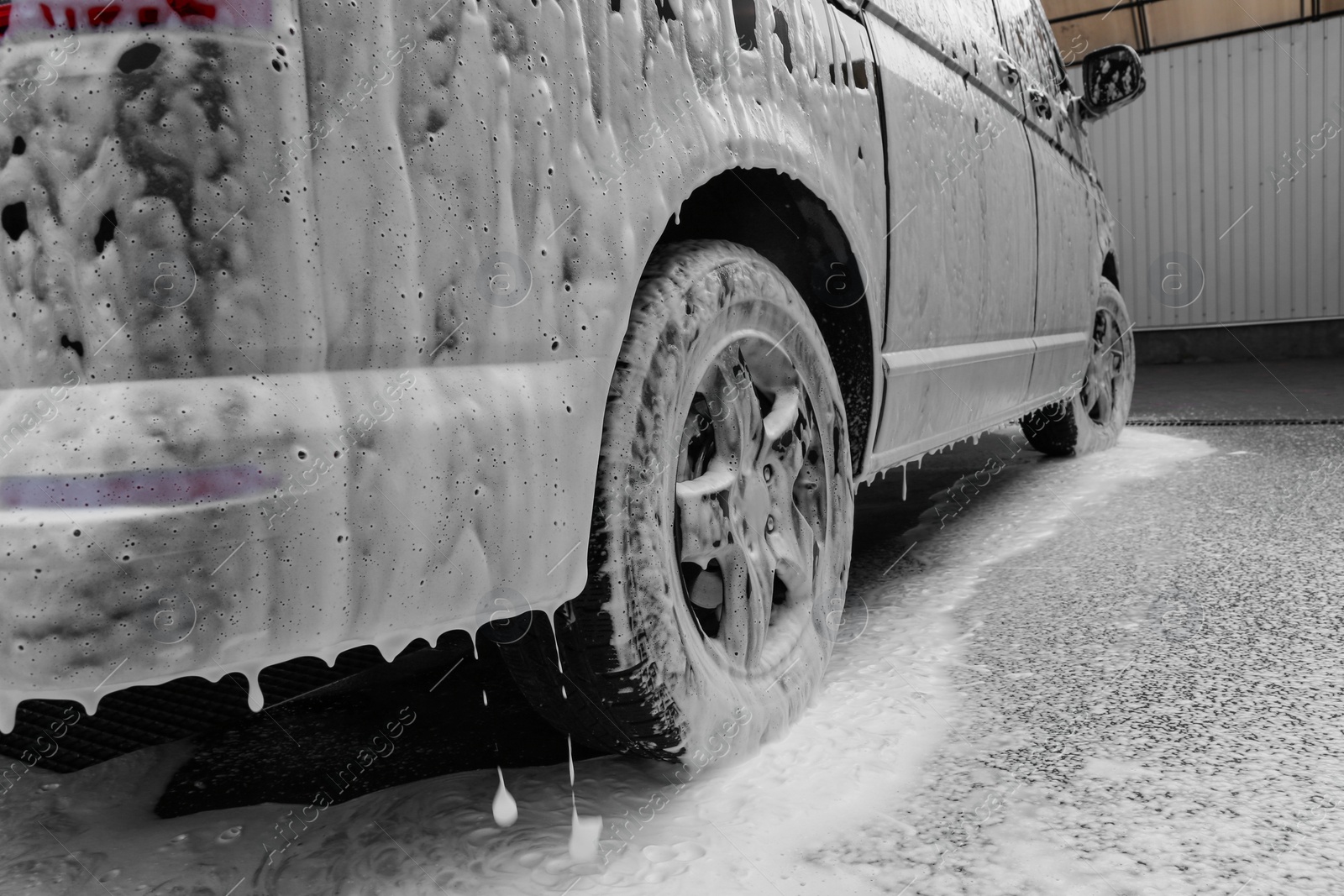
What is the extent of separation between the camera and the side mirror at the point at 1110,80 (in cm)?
419

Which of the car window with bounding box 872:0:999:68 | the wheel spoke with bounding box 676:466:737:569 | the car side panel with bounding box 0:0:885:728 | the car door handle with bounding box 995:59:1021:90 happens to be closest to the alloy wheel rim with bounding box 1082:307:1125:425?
the car door handle with bounding box 995:59:1021:90

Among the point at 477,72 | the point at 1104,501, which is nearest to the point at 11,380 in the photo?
the point at 477,72

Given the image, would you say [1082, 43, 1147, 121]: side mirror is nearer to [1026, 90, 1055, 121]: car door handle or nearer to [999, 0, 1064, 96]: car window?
[999, 0, 1064, 96]: car window

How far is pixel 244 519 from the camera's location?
0.86m

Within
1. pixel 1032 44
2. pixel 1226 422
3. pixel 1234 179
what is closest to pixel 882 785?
→ pixel 1032 44

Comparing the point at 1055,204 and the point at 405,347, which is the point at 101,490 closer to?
the point at 405,347

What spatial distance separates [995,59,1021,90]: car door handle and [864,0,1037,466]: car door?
2 cm

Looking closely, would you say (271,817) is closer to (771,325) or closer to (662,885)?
(662,885)

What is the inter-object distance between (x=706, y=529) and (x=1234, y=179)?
10.6 m

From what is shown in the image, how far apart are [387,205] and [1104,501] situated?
10.4ft

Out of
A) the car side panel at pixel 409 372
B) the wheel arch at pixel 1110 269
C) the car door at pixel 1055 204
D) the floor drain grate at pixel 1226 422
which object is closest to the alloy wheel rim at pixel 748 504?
the car side panel at pixel 409 372

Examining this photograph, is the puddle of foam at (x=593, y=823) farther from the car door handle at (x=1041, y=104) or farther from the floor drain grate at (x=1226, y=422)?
the floor drain grate at (x=1226, y=422)

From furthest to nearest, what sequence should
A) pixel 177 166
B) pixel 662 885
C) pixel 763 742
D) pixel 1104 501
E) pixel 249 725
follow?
pixel 1104 501 < pixel 249 725 < pixel 763 742 < pixel 662 885 < pixel 177 166

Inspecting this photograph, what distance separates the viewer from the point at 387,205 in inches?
37.3
